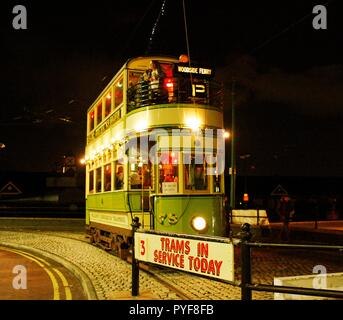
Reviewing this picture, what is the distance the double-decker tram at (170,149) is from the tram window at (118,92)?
299 millimetres

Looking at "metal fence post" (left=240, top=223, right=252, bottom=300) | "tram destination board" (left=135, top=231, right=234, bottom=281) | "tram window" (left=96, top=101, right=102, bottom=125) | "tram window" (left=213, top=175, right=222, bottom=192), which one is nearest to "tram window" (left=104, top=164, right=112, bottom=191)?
"tram window" (left=96, top=101, right=102, bottom=125)

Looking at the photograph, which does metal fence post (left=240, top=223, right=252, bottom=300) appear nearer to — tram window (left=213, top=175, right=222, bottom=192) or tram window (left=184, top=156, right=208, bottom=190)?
tram window (left=184, top=156, right=208, bottom=190)

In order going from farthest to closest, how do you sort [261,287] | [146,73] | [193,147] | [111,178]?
1. [111,178]
2. [146,73]
3. [193,147]
4. [261,287]

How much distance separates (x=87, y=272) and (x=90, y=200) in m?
6.85

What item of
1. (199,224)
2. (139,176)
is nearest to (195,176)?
(199,224)

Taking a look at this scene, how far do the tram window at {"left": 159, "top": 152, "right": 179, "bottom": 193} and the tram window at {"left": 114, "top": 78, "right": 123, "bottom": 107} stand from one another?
260cm

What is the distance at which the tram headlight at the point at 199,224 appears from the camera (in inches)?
425

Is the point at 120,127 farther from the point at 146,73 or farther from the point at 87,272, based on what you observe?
the point at 87,272

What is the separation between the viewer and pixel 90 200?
17062 mm

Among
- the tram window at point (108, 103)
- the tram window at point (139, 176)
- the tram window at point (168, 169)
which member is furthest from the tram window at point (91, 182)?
the tram window at point (168, 169)

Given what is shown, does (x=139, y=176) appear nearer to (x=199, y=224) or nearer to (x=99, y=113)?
(x=199, y=224)

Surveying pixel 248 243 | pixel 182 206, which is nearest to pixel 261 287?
pixel 248 243

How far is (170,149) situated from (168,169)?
493 mm

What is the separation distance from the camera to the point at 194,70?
11.5m
